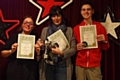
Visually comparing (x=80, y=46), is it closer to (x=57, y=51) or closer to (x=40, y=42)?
(x=57, y=51)

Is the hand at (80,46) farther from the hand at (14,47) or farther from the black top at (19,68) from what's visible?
the hand at (14,47)

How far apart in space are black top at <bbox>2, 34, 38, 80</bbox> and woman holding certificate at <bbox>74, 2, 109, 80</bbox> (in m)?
0.45

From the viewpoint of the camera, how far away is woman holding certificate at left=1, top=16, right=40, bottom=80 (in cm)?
172

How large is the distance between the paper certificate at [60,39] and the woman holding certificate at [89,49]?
0.14 metres

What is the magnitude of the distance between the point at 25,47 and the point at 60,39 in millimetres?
332

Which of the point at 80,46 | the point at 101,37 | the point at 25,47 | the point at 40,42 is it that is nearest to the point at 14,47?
the point at 25,47

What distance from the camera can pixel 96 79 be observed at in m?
1.85

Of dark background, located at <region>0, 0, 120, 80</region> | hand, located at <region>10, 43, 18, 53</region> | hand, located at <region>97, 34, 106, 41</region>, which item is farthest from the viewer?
dark background, located at <region>0, 0, 120, 80</region>

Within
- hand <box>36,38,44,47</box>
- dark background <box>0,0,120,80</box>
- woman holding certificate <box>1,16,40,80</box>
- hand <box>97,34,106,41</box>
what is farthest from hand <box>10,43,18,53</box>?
hand <box>97,34,106,41</box>

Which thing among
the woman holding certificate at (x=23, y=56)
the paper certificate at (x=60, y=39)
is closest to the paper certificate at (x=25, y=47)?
the woman holding certificate at (x=23, y=56)

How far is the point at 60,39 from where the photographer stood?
1.81 metres

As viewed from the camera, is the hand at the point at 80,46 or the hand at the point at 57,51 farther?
the hand at the point at 80,46

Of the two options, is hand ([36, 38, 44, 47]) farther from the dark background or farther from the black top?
the dark background

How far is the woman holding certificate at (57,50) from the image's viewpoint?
5.82 ft
